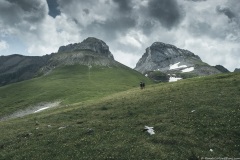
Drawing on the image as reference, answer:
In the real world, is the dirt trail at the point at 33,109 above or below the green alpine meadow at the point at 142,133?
below

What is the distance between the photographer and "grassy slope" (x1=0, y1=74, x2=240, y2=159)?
92.4ft

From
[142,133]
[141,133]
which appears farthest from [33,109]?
[142,133]

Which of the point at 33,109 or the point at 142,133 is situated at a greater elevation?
the point at 142,133

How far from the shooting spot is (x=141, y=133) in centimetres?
3325

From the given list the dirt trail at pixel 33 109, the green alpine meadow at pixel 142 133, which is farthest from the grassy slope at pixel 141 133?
the dirt trail at pixel 33 109

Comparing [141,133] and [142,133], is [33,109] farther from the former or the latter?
[142,133]

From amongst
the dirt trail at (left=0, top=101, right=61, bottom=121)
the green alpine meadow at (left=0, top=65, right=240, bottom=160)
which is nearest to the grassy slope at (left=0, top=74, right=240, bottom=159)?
the green alpine meadow at (left=0, top=65, right=240, bottom=160)

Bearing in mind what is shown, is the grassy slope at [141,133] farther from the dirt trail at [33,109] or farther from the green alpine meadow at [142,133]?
the dirt trail at [33,109]

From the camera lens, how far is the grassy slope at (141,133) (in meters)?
28.2

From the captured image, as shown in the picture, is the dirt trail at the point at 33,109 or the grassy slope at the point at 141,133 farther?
the dirt trail at the point at 33,109

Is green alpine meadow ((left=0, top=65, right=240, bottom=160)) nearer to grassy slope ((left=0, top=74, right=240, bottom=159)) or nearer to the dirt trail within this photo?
grassy slope ((left=0, top=74, right=240, bottom=159))

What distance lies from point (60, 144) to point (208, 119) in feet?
61.7

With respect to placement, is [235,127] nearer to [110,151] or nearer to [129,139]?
[129,139]

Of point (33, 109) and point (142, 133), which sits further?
point (33, 109)
